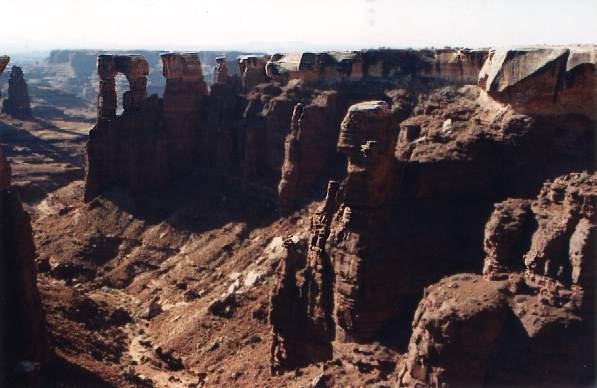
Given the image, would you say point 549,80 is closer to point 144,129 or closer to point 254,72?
point 254,72

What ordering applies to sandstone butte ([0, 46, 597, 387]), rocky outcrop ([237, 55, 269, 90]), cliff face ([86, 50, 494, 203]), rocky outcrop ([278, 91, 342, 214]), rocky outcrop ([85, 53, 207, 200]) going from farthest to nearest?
1. rocky outcrop ([237, 55, 269, 90])
2. rocky outcrop ([85, 53, 207, 200])
3. cliff face ([86, 50, 494, 203])
4. rocky outcrop ([278, 91, 342, 214])
5. sandstone butte ([0, 46, 597, 387])

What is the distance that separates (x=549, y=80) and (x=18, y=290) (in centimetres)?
2821

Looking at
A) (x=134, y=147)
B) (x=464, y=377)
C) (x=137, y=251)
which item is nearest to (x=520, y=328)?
(x=464, y=377)

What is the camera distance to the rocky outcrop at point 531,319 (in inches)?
1026

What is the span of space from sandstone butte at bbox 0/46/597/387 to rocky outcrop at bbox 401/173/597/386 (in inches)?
2.3

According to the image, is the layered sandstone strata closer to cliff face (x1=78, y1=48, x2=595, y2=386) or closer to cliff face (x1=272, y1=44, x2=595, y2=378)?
cliff face (x1=78, y1=48, x2=595, y2=386)

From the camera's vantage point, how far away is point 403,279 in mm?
33062

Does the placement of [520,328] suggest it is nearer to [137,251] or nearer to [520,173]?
[520,173]

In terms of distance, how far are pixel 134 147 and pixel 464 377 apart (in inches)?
1870

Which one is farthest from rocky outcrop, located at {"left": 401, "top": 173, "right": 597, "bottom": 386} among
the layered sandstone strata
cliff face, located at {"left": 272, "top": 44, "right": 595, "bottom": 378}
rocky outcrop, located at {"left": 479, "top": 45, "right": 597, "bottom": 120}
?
the layered sandstone strata

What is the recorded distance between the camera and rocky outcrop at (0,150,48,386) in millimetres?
33594

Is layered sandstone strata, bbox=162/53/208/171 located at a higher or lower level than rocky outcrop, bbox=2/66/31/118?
higher

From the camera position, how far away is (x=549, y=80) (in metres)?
32.1

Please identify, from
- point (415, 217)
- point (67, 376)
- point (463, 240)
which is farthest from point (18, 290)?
point (463, 240)
